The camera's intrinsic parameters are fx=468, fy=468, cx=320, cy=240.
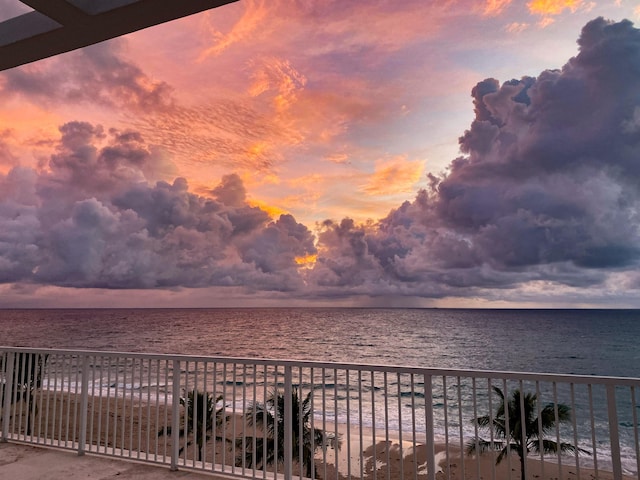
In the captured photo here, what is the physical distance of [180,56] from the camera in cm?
1202

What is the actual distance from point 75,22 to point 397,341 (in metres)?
43.0

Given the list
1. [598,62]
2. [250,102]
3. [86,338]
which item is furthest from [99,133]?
[598,62]

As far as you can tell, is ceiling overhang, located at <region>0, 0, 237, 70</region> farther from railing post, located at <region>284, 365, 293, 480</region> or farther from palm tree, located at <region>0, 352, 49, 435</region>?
palm tree, located at <region>0, 352, 49, 435</region>

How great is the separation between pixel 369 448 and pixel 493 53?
24.9 metres

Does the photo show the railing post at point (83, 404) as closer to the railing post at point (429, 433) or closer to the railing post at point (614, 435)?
the railing post at point (429, 433)

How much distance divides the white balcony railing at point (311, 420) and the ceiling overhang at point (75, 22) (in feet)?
5.69

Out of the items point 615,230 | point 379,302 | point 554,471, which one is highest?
point 615,230

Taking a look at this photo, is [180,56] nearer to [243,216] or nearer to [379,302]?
[243,216]

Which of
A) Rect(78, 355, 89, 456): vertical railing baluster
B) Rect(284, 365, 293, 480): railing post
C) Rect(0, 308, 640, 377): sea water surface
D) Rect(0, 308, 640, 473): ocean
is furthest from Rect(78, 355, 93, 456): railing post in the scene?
Rect(0, 308, 640, 377): sea water surface

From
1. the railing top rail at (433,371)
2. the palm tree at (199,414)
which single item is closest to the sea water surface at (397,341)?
the palm tree at (199,414)

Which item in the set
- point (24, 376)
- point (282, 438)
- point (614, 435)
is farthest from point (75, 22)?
point (282, 438)

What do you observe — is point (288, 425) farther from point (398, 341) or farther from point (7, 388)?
point (398, 341)

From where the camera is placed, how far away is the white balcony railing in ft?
9.53

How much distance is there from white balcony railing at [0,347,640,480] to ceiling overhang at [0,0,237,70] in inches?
68.3
